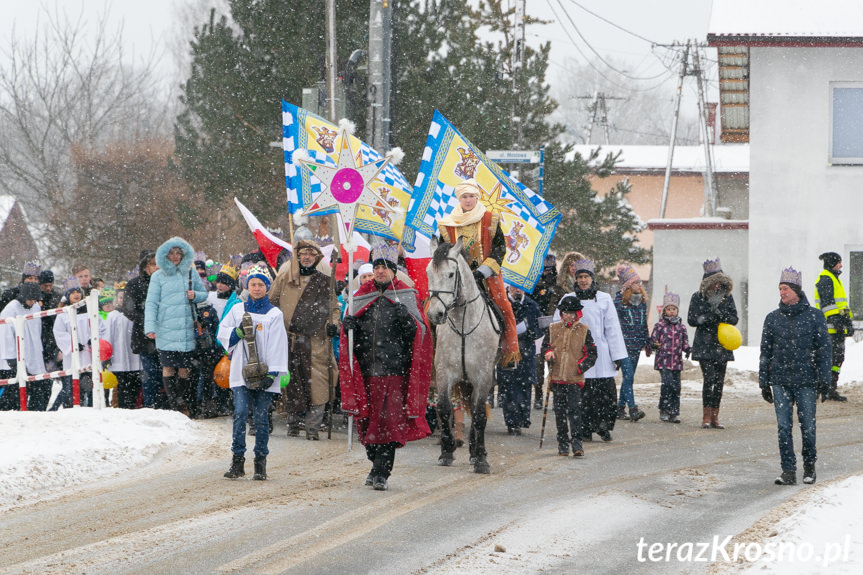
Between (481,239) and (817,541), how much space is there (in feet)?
15.8

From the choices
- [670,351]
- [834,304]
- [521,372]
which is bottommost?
[521,372]

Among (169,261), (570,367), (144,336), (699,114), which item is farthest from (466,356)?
(699,114)

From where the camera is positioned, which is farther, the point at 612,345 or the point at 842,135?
the point at 842,135

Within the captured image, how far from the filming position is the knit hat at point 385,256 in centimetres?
1010

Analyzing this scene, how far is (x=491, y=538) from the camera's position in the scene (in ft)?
26.4

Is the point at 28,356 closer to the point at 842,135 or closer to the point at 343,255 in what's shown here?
the point at 343,255

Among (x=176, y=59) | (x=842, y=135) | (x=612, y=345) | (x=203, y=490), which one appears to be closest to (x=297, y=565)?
(x=203, y=490)

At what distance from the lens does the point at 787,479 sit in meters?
10.5

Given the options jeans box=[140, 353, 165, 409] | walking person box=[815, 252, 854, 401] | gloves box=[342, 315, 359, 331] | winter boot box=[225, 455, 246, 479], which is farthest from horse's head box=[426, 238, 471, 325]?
walking person box=[815, 252, 854, 401]

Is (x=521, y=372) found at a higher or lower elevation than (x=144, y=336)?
lower

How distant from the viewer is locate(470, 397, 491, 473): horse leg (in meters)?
10.8

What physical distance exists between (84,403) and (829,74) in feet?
52.3

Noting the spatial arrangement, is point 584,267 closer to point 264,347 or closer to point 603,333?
point 603,333

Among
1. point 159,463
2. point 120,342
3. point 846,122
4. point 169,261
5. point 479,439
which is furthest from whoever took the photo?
point 846,122
